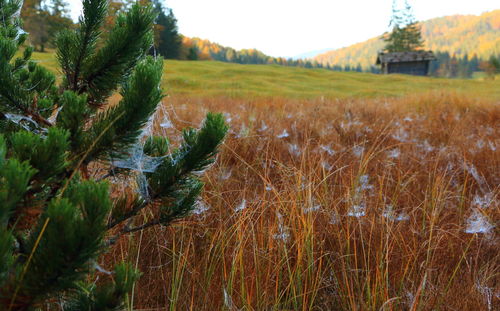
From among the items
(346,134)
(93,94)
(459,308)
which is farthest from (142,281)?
(346,134)

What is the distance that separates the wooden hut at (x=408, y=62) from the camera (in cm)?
5069

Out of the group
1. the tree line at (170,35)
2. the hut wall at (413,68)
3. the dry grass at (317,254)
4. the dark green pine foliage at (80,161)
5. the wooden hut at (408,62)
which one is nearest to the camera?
the dark green pine foliage at (80,161)

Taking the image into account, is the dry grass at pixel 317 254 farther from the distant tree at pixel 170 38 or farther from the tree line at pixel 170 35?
the distant tree at pixel 170 38

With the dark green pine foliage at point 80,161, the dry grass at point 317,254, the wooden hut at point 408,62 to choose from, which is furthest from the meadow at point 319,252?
the wooden hut at point 408,62

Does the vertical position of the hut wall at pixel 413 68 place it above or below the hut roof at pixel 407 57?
below

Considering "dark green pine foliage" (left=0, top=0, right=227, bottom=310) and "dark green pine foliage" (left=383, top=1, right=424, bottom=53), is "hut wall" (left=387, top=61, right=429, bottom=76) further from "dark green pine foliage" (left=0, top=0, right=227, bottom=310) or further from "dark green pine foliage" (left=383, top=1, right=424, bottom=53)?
"dark green pine foliage" (left=0, top=0, right=227, bottom=310)

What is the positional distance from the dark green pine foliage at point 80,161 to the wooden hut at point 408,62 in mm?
53761

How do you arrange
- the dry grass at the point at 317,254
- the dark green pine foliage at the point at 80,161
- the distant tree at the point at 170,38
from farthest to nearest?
the distant tree at the point at 170,38 < the dry grass at the point at 317,254 < the dark green pine foliage at the point at 80,161

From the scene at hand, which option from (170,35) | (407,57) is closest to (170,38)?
(170,35)

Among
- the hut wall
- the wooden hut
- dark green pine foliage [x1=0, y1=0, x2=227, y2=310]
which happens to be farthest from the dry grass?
the hut wall

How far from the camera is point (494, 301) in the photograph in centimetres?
163

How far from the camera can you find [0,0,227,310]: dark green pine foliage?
816 millimetres

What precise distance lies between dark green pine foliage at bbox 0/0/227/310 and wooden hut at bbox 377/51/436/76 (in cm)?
5376

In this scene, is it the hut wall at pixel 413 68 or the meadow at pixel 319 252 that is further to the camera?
the hut wall at pixel 413 68
